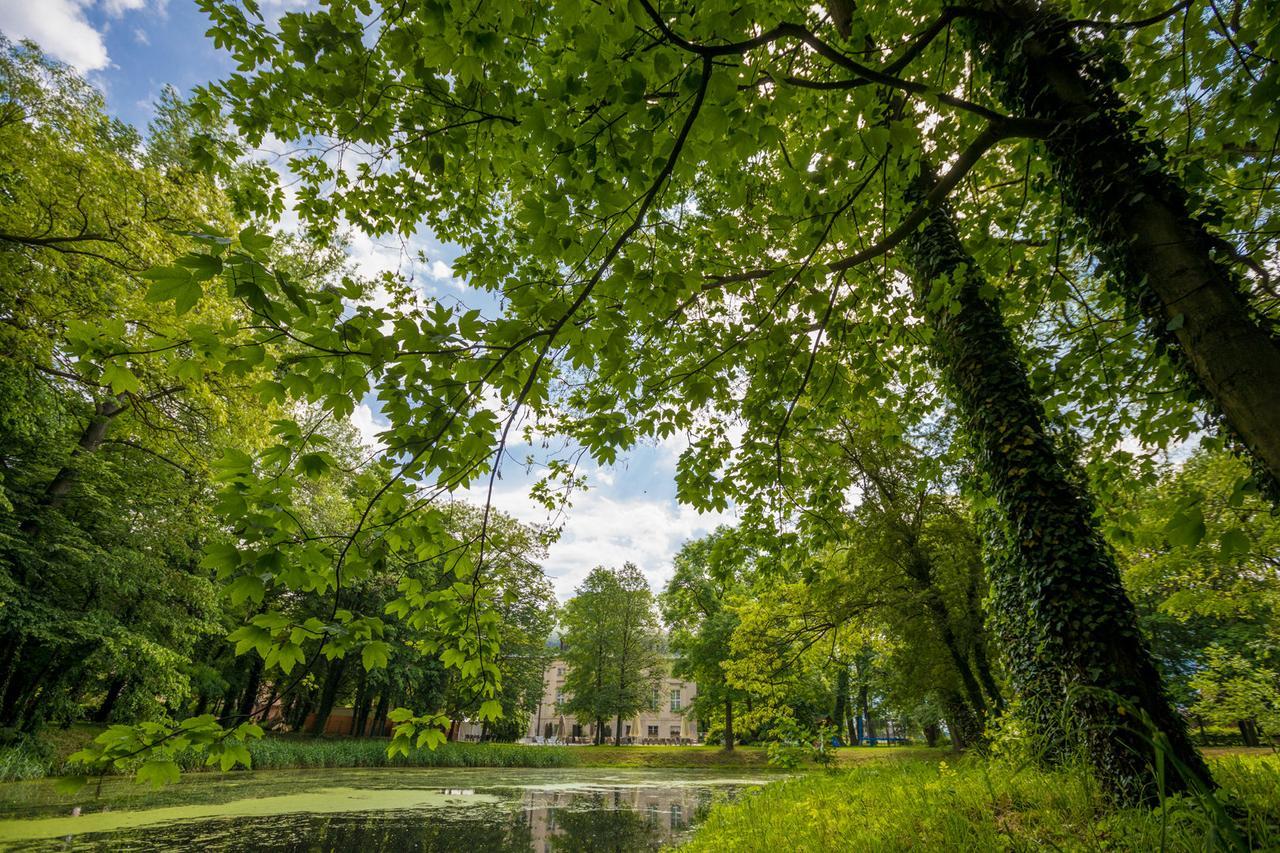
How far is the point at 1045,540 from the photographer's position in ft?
12.9

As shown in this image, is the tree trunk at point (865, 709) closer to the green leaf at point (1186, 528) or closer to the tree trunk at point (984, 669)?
the tree trunk at point (984, 669)

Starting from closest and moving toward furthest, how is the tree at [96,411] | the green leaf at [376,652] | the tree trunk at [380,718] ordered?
the green leaf at [376,652]
the tree at [96,411]
the tree trunk at [380,718]

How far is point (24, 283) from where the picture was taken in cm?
766

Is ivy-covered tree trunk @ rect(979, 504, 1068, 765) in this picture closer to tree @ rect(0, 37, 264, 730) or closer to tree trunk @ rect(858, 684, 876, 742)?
tree @ rect(0, 37, 264, 730)

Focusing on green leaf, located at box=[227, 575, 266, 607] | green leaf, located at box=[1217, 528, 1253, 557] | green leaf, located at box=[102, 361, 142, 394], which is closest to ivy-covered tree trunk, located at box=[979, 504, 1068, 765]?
green leaf, located at box=[1217, 528, 1253, 557]

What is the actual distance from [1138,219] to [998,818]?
3.64 metres

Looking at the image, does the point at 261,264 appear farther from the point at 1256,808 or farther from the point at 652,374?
the point at 1256,808

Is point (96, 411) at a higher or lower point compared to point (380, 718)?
higher

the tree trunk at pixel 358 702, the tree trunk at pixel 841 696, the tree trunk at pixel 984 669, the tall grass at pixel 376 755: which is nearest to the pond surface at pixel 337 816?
the tall grass at pixel 376 755

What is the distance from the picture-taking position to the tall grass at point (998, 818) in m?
2.45

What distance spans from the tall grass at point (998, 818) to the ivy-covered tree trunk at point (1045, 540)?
28 centimetres

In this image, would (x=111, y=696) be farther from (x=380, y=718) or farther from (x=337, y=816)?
(x=337, y=816)

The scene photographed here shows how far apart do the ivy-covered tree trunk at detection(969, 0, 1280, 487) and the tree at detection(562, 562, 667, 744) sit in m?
31.5

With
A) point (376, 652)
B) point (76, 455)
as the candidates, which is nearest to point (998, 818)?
point (376, 652)
